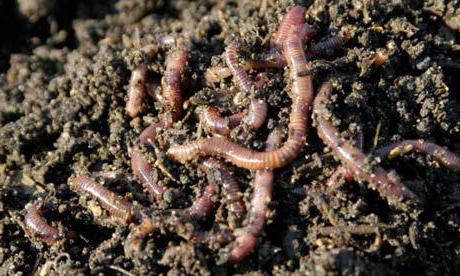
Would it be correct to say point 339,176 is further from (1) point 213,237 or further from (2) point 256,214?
(1) point 213,237

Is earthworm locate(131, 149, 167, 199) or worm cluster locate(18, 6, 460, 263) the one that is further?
earthworm locate(131, 149, 167, 199)

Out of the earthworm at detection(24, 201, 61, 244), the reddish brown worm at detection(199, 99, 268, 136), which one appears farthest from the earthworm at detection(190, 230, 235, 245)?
the earthworm at detection(24, 201, 61, 244)

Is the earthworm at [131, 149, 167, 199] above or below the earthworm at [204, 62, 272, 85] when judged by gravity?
below

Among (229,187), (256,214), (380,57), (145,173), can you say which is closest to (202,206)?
(229,187)

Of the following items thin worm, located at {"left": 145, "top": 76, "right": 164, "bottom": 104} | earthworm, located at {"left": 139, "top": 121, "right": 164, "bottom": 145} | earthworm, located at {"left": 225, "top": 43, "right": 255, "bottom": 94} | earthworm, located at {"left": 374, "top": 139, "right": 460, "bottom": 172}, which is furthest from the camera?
thin worm, located at {"left": 145, "top": 76, "right": 164, "bottom": 104}

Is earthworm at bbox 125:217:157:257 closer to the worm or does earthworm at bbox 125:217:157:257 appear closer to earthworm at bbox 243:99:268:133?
the worm

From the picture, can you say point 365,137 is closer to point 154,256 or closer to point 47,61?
point 154,256

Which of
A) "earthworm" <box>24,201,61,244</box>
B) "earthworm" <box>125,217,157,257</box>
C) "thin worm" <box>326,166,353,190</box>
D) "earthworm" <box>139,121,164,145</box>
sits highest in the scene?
"earthworm" <box>139,121,164,145</box>
